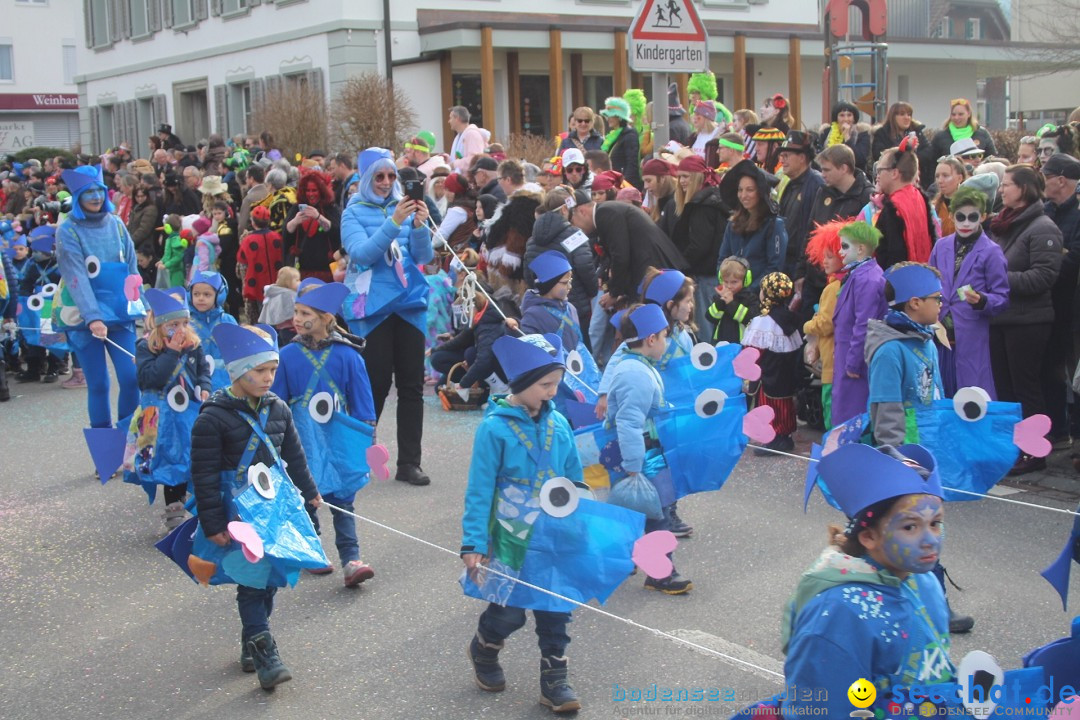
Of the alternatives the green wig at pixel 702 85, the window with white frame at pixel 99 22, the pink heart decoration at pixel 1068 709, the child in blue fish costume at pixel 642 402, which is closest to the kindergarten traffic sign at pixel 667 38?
the child in blue fish costume at pixel 642 402

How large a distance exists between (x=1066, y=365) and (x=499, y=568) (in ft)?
17.0

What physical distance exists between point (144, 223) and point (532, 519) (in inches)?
504

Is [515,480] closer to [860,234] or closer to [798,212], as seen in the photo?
[860,234]

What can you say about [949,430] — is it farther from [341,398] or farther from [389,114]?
[389,114]

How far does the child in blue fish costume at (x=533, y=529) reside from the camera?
470 cm

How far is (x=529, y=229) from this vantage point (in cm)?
1012

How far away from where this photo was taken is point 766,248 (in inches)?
369

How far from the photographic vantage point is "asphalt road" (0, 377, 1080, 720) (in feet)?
16.6

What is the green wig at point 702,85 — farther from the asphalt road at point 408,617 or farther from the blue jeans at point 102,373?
the blue jeans at point 102,373

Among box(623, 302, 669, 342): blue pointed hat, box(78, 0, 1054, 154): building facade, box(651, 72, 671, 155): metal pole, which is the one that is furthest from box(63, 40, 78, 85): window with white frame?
box(623, 302, 669, 342): blue pointed hat

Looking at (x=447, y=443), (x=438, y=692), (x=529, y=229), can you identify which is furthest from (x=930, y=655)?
(x=529, y=229)

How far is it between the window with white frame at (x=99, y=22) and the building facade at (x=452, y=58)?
0.08 metres

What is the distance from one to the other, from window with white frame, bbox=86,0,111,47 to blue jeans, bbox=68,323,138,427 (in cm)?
3385

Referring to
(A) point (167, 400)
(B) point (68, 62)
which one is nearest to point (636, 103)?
(A) point (167, 400)
